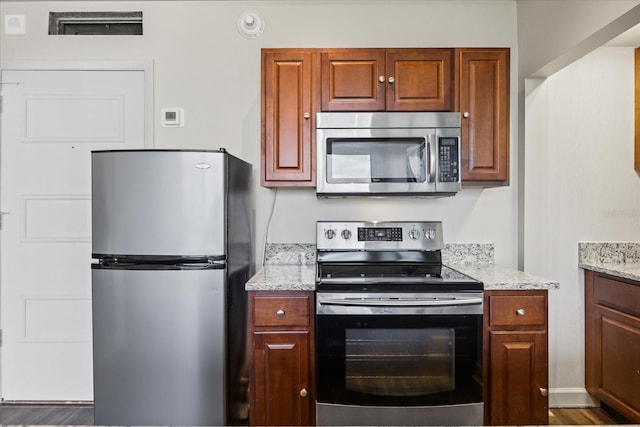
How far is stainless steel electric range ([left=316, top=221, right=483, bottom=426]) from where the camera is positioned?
1.99 m

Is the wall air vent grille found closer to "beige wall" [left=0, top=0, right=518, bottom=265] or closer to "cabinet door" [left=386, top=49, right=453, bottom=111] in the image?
"beige wall" [left=0, top=0, right=518, bottom=265]

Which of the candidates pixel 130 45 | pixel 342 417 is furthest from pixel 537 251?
pixel 130 45

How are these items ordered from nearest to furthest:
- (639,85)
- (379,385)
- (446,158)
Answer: (379,385) → (446,158) → (639,85)

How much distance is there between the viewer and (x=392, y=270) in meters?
2.45

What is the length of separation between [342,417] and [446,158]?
54.6 inches

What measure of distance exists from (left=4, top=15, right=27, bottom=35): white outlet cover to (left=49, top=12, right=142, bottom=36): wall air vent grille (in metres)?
0.17

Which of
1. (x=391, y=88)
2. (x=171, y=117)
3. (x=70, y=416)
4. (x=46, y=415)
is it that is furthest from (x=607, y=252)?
(x=46, y=415)

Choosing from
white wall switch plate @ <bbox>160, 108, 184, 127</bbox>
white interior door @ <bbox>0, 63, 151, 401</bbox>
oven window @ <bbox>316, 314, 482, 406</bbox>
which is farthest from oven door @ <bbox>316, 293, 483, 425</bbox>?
white interior door @ <bbox>0, 63, 151, 401</bbox>

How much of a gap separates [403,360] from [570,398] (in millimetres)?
1392

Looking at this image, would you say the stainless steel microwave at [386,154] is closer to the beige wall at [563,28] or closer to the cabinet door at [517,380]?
the beige wall at [563,28]

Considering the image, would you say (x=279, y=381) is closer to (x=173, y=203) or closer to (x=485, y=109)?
(x=173, y=203)

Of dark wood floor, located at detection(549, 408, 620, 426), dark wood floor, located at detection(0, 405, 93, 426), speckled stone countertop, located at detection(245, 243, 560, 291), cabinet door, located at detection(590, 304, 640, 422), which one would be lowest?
dark wood floor, located at detection(0, 405, 93, 426)

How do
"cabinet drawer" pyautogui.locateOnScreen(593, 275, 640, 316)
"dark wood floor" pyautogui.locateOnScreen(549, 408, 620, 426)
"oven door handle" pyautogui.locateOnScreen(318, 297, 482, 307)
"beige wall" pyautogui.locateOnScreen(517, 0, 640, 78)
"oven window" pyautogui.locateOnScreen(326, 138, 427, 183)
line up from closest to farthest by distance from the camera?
"beige wall" pyautogui.locateOnScreen(517, 0, 640, 78) → "oven door handle" pyautogui.locateOnScreen(318, 297, 482, 307) → "cabinet drawer" pyautogui.locateOnScreen(593, 275, 640, 316) → "oven window" pyautogui.locateOnScreen(326, 138, 427, 183) → "dark wood floor" pyautogui.locateOnScreen(549, 408, 620, 426)

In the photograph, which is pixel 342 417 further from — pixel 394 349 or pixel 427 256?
pixel 427 256
